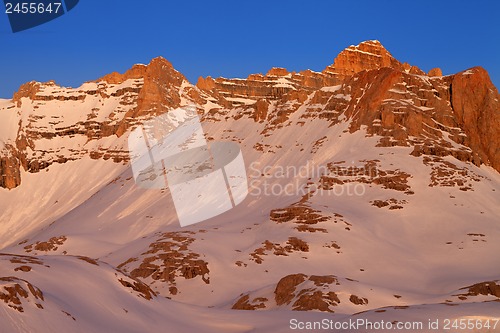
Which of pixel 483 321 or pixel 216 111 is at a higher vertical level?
pixel 216 111

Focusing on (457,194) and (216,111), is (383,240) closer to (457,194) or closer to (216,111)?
(457,194)

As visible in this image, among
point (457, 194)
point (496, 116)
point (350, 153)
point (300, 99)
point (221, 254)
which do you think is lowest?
point (221, 254)

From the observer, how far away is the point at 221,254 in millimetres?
81375

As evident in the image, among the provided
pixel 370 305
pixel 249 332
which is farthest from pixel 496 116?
pixel 249 332

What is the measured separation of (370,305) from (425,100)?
110 meters

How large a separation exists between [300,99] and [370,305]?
125184 millimetres

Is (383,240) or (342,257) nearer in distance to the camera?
(342,257)

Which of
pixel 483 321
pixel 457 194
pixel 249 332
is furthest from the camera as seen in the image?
pixel 457 194

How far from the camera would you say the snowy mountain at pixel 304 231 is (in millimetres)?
30469

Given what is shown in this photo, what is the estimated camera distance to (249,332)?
30.6m

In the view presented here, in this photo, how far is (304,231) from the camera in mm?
90500

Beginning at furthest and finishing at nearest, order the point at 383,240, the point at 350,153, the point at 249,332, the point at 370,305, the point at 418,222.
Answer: the point at 350,153, the point at 418,222, the point at 383,240, the point at 370,305, the point at 249,332

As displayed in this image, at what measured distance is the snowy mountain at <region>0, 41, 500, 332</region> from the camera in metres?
30.5

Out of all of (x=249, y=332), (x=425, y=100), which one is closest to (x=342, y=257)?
(x=249, y=332)
